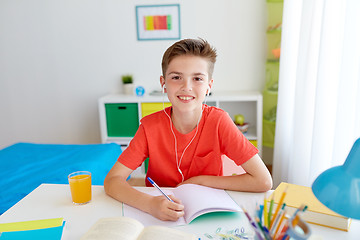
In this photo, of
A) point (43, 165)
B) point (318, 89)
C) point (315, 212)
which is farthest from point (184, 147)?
point (43, 165)

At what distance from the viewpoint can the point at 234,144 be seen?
3.88ft

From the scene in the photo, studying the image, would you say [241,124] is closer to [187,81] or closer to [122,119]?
[122,119]

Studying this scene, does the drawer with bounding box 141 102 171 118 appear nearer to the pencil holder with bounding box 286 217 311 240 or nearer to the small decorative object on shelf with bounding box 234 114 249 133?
the small decorative object on shelf with bounding box 234 114 249 133

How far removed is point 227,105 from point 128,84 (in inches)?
40.7

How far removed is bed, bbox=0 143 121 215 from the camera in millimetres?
1675

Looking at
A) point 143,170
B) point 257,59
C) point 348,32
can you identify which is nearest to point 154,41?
point 257,59

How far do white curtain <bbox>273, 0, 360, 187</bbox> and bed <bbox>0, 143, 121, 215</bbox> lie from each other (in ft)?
4.31

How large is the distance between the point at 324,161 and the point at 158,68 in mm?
1934

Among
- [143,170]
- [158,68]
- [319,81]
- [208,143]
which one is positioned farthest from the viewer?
[158,68]

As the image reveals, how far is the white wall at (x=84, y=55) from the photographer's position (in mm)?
3039

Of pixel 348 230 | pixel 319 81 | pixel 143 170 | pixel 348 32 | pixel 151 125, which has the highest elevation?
pixel 348 32

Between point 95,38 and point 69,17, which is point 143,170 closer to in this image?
point 95,38

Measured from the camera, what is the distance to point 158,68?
3.19 m

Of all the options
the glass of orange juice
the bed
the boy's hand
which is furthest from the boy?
the bed
